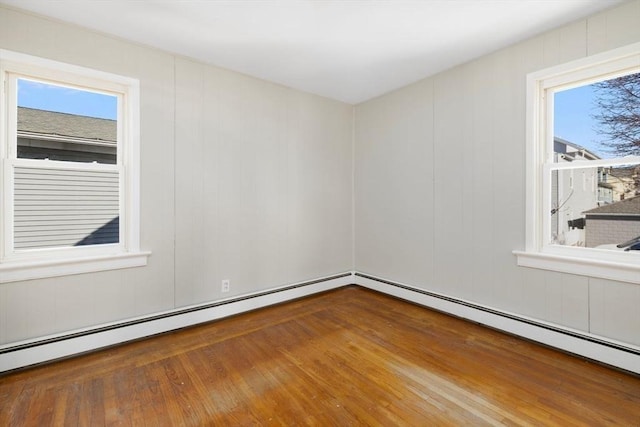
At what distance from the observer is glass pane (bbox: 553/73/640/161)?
2115mm

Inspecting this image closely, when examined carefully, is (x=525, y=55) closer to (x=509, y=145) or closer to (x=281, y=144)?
(x=509, y=145)

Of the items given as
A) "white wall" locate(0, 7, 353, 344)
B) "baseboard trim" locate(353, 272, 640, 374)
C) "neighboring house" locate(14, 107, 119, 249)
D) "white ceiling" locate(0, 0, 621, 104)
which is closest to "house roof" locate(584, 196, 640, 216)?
"baseboard trim" locate(353, 272, 640, 374)

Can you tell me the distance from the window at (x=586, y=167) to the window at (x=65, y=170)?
11.1 feet

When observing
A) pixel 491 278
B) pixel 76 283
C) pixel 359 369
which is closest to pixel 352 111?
pixel 491 278

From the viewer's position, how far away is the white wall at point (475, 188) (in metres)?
2.18

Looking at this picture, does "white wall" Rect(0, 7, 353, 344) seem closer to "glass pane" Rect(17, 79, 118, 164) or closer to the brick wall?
"glass pane" Rect(17, 79, 118, 164)

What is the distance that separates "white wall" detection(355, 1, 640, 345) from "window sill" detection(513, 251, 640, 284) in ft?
0.18

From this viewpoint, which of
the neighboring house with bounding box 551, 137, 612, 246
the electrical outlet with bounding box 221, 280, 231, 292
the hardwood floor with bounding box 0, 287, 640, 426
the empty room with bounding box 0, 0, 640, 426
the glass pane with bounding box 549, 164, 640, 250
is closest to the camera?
the hardwood floor with bounding box 0, 287, 640, 426

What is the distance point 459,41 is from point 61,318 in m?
3.86

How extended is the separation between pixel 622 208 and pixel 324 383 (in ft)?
8.14

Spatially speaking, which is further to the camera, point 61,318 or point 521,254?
point 521,254

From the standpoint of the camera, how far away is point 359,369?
2092 mm

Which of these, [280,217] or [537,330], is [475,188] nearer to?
[537,330]

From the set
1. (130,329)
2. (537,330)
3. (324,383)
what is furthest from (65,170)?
(537,330)
